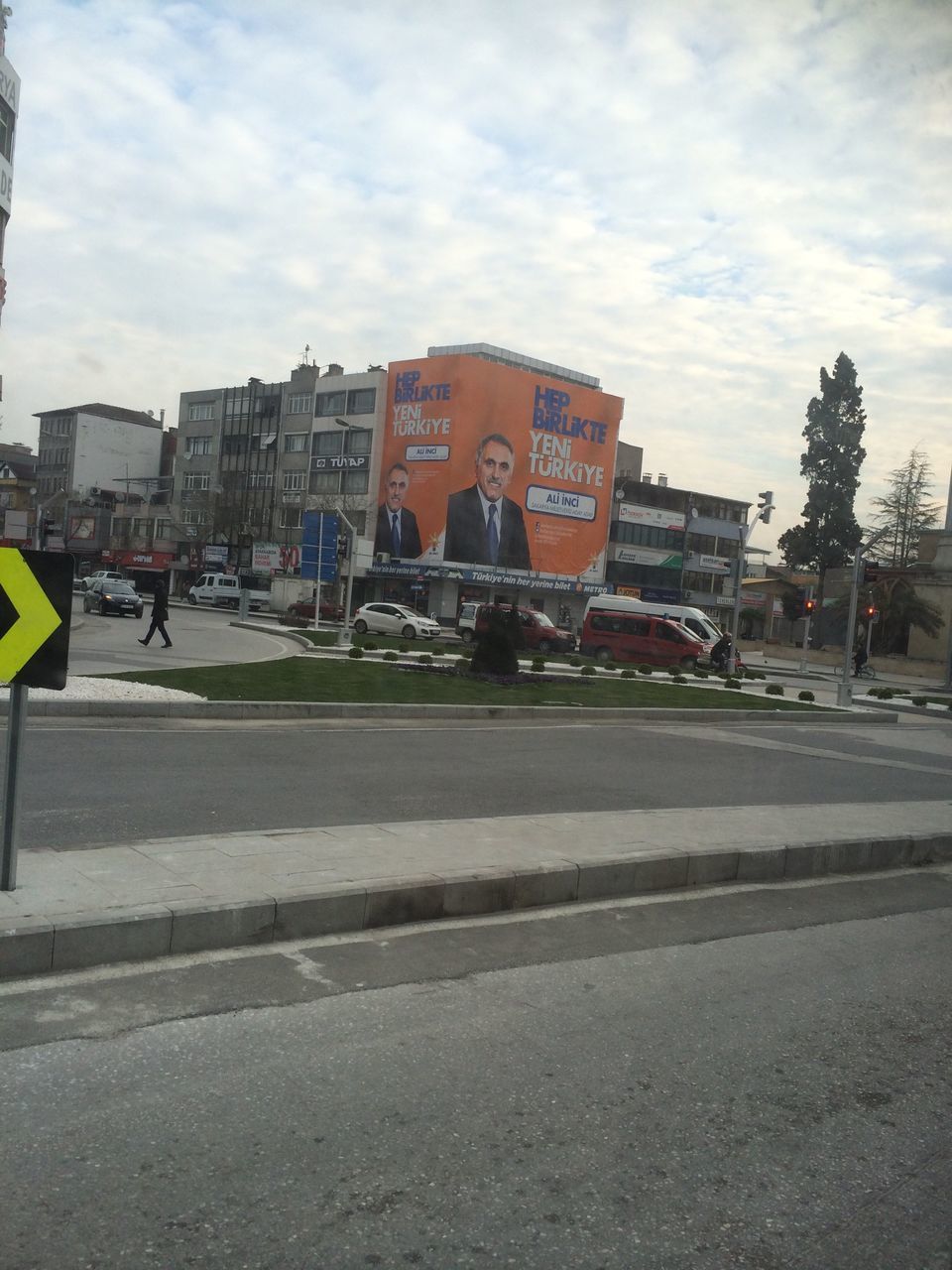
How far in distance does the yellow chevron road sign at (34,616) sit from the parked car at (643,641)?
3323cm

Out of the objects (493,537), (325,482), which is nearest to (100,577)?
(493,537)

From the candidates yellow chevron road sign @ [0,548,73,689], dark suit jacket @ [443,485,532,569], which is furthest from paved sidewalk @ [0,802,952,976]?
dark suit jacket @ [443,485,532,569]

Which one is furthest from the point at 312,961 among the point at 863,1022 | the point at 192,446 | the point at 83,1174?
the point at 192,446

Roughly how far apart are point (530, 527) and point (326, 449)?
16.4m

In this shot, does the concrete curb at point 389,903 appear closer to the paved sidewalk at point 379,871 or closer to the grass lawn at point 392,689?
the paved sidewalk at point 379,871

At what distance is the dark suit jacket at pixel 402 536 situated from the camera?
7075 centimetres

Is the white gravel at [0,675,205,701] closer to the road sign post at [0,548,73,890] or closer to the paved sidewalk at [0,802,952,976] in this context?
the paved sidewalk at [0,802,952,976]

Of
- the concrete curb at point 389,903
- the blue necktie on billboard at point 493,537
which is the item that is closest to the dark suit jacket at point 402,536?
the blue necktie on billboard at point 493,537

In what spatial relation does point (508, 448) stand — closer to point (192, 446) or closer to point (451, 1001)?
point (192, 446)

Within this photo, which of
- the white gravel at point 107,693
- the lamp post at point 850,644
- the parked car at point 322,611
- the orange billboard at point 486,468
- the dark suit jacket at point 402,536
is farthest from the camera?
the dark suit jacket at point 402,536

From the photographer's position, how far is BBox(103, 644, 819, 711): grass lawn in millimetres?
16828

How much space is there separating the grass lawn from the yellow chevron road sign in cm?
978

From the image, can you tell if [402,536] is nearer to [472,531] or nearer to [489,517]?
[472,531]

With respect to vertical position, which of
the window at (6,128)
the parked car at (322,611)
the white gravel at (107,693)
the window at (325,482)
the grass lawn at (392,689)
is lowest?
the grass lawn at (392,689)
